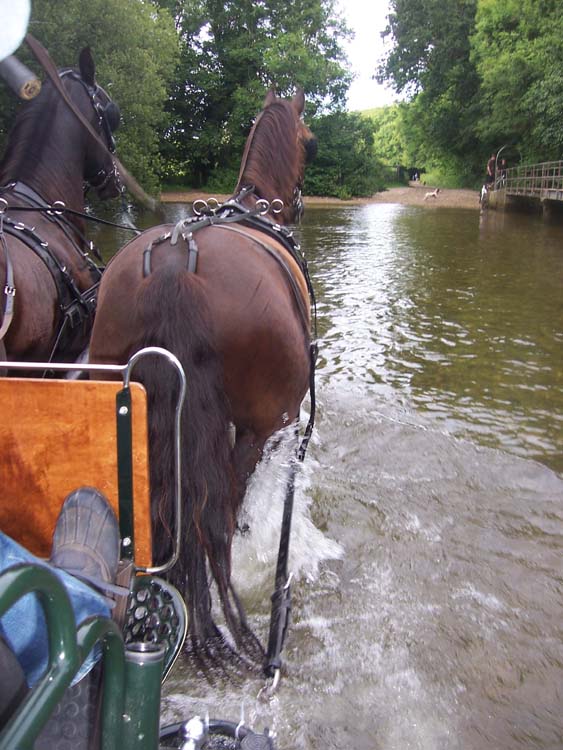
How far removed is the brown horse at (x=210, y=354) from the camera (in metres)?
2.04

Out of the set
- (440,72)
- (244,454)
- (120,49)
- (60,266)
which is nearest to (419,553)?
(244,454)

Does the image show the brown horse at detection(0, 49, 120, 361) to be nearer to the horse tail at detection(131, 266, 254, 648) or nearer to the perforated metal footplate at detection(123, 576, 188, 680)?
the horse tail at detection(131, 266, 254, 648)

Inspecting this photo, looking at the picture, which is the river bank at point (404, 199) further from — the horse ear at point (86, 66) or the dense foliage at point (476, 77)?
the horse ear at point (86, 66)

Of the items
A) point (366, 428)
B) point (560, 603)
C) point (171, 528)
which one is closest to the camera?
point (171, 528)

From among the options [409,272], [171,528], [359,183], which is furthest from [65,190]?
[359,183]

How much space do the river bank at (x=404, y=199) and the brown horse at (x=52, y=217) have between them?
2675 cm

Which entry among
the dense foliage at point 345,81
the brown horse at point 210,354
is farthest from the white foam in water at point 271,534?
the dense foliage at point 345,81

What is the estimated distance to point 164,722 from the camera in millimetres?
2246

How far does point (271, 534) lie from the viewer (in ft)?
11.0

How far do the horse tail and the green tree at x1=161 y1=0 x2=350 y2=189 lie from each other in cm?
3532

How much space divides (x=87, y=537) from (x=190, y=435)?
2.14 feet

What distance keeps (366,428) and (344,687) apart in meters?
2.56

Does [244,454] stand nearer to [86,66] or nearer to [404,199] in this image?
[86,66]

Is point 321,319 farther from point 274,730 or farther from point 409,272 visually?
point 274,730
